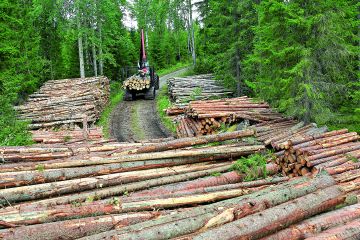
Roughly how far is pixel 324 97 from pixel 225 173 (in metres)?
6.05

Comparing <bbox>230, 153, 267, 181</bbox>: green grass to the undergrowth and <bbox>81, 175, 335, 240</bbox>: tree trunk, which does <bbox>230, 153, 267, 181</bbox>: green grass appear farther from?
the undergrowth

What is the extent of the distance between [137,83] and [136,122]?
558cm

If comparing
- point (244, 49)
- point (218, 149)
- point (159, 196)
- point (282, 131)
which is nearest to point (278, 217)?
point (159, 196)

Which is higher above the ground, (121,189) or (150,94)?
(150,94)

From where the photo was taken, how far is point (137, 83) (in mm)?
24344

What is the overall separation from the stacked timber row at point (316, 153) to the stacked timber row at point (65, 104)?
9836mm

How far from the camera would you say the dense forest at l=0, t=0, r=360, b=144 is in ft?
34.9

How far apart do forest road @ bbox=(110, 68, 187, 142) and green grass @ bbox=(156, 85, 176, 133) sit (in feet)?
0.90

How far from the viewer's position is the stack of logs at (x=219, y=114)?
13094mm

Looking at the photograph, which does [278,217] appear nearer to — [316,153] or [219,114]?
[316,153]

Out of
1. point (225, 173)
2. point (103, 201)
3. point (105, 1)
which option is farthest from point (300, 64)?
point (105, 1)

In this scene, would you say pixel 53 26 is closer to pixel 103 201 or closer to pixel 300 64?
pixel 300 64

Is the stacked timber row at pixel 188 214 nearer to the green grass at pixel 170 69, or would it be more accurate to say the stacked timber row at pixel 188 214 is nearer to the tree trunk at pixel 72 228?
the tree trunk at pixel 72 228

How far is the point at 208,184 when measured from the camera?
6.57 meters
